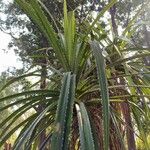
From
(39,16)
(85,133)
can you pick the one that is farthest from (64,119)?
(39,16)

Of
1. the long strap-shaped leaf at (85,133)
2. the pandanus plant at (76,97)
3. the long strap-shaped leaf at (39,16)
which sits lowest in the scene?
the long strap-shaped leaf at (85,133)

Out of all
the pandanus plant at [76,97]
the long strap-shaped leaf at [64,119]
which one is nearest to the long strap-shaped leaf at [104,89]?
the pandanus plant at [76,97]

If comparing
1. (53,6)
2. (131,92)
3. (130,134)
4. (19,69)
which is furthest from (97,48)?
(19,69)

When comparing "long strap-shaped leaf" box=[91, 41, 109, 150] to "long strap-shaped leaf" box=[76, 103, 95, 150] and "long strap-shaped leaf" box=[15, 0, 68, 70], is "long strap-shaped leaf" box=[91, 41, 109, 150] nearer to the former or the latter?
"long strap-shaped leaf" box=[76, 103, 95, 150]

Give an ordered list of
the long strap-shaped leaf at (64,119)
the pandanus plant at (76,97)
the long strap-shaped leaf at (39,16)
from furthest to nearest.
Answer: the long strap-shaped leaf at (39,16) → the pandanus plant at (76,97) → the long strap-shaped leaf at (64,119)

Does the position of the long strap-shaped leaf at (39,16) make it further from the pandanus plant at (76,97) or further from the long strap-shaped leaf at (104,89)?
the long strap-shaped leaf at (104,89)

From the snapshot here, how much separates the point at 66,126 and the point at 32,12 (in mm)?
562

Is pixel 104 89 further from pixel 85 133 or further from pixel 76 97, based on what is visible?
pixel 76 97

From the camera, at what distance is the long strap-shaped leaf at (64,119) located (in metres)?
1.14

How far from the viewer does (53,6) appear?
7070 mm

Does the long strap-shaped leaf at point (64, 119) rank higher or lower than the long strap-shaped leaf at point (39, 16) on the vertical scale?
lower

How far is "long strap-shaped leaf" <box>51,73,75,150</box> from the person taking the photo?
1143 millimetres

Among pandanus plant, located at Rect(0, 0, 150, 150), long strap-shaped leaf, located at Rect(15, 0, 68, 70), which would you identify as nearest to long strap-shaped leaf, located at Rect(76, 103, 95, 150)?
pandanus plant, located at Rect(0, 0, 150, 150)

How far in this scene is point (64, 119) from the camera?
122 centimetres
